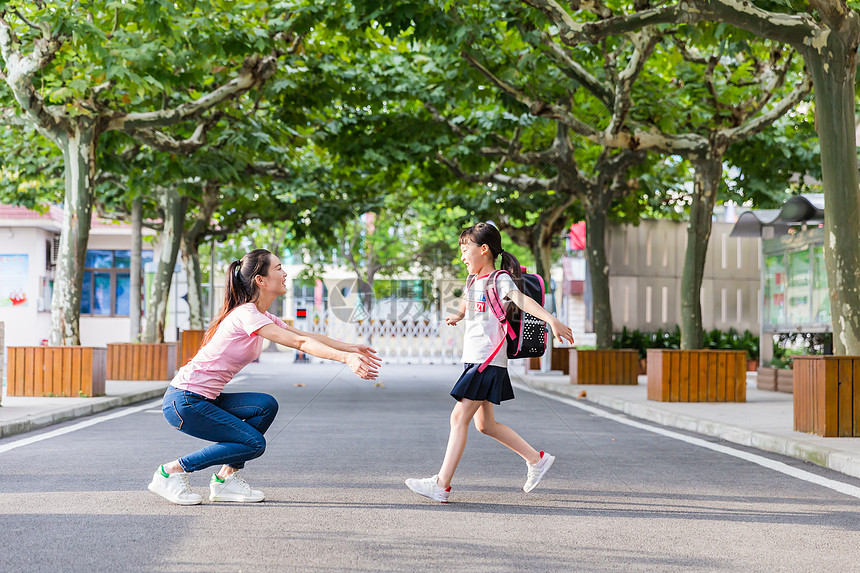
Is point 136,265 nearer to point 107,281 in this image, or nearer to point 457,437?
point 107,281

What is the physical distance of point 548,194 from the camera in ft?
87.9

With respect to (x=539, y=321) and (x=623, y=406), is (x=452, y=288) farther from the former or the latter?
(x=539, y=321)

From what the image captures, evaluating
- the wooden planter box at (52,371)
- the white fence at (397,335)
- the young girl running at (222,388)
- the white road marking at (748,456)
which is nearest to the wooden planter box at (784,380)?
the white road marking at (748,456)

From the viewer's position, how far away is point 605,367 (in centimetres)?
2078

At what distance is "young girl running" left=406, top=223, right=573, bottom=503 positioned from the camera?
6359 millimetres

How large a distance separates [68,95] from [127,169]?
229 inches

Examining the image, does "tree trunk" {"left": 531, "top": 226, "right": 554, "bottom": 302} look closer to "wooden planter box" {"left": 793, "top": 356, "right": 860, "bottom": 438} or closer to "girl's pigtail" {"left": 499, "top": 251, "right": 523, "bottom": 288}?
"wooden planter box" {"left": 793, "top": 356, "right": 860, "bottom": 438}

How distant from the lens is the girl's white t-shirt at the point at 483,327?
637cm

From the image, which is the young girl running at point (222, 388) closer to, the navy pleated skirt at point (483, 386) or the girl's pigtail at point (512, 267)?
the navy pleated skirt at point (483, 386)

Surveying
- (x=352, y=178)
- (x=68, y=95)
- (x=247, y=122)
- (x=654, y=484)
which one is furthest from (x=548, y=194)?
(x=654, y=484)

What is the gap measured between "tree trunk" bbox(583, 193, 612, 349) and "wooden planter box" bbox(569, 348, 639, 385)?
14.2 inches

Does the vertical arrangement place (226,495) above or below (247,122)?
below

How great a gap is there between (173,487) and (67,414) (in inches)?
279

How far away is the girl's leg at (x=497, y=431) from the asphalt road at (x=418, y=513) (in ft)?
0.98
